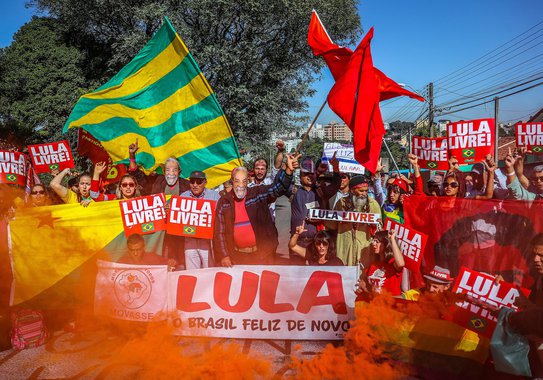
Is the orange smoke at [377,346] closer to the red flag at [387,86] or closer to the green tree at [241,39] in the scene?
the red flag at [387,86]

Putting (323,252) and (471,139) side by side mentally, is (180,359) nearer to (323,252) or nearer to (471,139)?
(323,252)

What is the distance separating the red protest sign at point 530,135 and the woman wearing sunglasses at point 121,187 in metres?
6.56

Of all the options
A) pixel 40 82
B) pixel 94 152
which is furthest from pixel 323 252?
pixel 40 82

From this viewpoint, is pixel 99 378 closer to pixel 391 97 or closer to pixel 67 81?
pixel 391 97

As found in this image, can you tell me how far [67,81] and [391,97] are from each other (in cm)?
2012

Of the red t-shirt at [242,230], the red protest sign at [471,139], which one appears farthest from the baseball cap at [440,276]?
the red protest sign at [471,139]

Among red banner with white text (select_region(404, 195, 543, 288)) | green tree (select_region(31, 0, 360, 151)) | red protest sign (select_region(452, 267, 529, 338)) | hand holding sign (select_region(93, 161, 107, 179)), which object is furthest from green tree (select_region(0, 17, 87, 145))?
red protest sign (select_region(452, 267, 529, 338))

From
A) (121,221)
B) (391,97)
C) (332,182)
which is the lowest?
(121,221)

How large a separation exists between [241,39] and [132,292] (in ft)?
52.3

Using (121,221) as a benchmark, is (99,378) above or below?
below

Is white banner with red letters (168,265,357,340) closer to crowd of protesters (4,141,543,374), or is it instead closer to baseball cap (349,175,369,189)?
crowd of protesters (4,141,543,374)

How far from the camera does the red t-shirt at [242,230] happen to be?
522cm

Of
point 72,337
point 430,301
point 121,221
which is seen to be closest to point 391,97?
point 430,301

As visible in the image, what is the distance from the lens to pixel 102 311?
4980 mm
